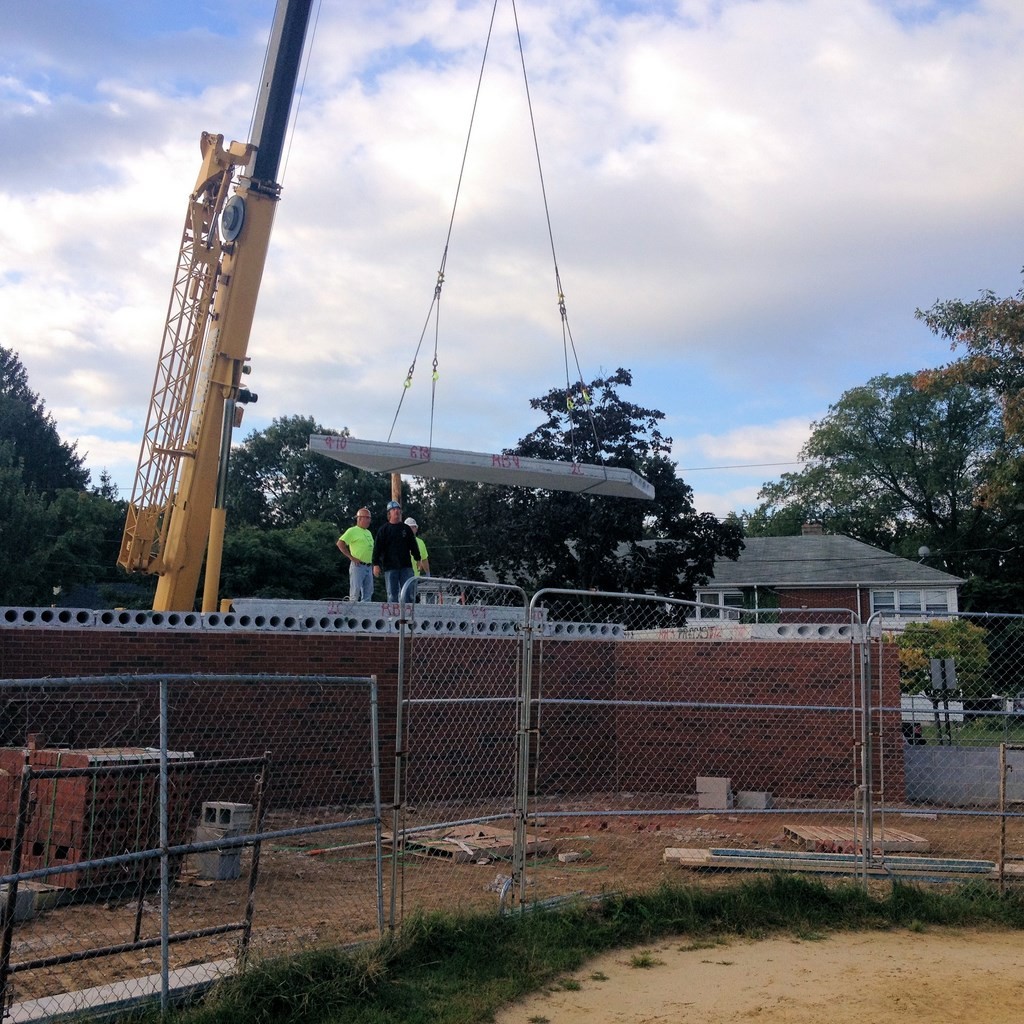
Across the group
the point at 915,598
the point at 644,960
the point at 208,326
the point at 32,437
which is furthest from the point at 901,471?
the point at 644,960

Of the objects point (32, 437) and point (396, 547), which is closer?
point (396, 547)

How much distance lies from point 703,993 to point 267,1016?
2.43 meters

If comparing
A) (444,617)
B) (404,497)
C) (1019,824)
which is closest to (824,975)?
(1019,824)

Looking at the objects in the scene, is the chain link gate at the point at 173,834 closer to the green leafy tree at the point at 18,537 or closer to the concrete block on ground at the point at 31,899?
the concrete block on ground at the point at 31,899

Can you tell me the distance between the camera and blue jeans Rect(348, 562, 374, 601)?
46.5ft

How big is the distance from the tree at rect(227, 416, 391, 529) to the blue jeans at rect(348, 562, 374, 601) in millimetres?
37888

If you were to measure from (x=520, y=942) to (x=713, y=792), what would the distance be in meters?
7.21

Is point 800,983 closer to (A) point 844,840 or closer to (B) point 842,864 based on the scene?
(B) point 842,864

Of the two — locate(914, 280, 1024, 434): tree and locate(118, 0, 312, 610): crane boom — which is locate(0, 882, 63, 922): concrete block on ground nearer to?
locate(118, 0, 312, 610): crane boom

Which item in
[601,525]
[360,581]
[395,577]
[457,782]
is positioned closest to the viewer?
[457,782]

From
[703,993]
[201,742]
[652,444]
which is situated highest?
[652,444]

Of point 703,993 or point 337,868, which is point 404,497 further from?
point 703,993

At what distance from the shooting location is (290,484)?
56031 mm

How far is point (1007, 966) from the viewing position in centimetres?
677
